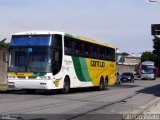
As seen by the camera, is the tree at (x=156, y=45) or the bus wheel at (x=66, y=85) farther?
the tree at (x=156, y=45)

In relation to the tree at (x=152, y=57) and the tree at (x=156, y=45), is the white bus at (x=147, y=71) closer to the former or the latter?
the tree at (x=156, y=45)

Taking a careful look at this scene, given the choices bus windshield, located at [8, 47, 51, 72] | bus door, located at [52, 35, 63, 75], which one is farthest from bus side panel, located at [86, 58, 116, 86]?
bus windshield, located at [8, 47, 51, 72]

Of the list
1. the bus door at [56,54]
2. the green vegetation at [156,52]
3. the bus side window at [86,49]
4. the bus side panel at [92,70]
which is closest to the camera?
the bus door at [56,54]

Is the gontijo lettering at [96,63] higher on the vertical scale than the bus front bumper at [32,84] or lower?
higher

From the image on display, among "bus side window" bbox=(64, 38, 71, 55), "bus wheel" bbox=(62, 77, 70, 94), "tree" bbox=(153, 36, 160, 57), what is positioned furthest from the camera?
"tree" bbox=(153, 36, 160, 57)

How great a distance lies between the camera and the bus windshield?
26.5 metres

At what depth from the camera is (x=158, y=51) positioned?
434ft

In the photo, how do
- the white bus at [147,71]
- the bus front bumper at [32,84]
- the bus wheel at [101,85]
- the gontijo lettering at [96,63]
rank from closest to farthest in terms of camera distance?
the bus front bumper at [32,84] < the gontijo lettering at [96,63] < the bus wheel at [101,85] < the white bus at [147,71]

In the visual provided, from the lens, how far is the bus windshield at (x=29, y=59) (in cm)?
2647

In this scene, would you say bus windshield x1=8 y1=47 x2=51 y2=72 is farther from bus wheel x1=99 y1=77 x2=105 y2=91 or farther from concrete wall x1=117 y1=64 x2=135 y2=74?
concrete wall x1=117 y1=64 x2=135 y2=74

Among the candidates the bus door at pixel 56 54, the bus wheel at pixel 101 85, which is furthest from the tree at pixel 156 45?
the bus door at pixel 56 54

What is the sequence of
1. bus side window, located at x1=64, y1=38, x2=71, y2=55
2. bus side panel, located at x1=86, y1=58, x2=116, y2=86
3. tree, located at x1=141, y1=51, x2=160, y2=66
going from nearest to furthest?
bus side window, located at x1=64, y1=38, x2=71, y2=55, bus side panel, located at x1=86, y1=58, x2=116, y2=86, tree, located at x1=141, y1=51, x2=160, y2=66

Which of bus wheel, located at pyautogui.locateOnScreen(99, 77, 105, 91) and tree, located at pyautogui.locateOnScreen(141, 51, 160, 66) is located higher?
tree, located at pyautogui.locateOnScreen(141, 51, 160, 66)

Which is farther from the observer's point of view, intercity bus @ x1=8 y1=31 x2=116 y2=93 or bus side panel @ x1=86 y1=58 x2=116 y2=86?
bus side panel @ x1=86 y1=58 x2=116 y2=86
